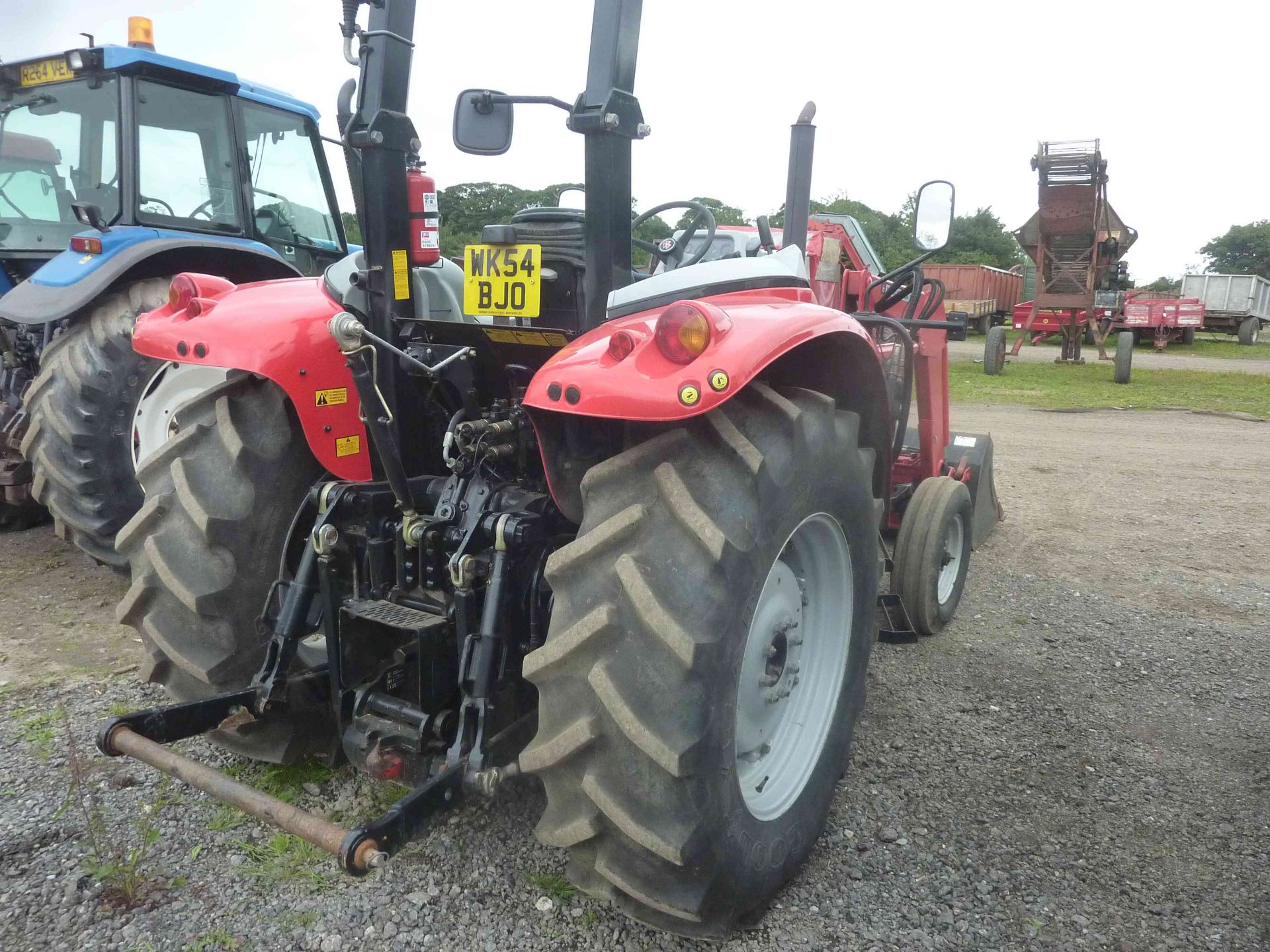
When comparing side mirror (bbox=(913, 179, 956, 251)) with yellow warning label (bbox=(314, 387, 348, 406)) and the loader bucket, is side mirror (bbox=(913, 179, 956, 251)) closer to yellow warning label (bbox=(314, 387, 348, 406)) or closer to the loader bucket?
the loader bucket

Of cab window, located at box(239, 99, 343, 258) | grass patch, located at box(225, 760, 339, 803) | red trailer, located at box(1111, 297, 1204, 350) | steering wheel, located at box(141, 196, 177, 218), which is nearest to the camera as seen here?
grass patch, located at box(225, 760, 339, 803)

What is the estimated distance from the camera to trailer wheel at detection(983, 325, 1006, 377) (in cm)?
1538

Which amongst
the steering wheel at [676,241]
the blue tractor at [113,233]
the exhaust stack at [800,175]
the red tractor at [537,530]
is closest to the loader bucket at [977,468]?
the exhaust stack at [800,175]

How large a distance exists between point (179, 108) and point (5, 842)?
3940mm

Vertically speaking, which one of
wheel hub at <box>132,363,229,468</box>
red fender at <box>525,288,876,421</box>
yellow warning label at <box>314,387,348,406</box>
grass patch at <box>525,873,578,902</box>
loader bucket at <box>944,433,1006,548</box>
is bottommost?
grass patch at <box>525,873,578,902</box>

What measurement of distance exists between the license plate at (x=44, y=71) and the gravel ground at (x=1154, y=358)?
15.7 m

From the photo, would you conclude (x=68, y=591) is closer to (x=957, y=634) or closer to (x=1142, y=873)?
(x=957, y=634)

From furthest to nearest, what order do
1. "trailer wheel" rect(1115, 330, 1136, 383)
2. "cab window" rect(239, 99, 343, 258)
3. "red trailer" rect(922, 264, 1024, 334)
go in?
"red trailer" rect(922, 264, 1024, 334) → "trailer wheel" rect(1115, 330, 1136, 383) → "cab window" rect(239, 99, 343, 258)

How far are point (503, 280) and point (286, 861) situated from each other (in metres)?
1.54

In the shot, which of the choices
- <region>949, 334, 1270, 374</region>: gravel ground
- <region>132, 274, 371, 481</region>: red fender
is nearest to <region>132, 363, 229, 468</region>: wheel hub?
<region>132, 274, 371, 481</region>: red fender

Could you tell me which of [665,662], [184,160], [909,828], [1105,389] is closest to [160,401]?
[184,160]

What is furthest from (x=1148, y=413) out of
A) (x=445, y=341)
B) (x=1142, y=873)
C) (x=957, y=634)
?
(x=445, y=341)

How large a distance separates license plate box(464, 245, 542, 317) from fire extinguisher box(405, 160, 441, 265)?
218mm

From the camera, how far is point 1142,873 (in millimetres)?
2371
